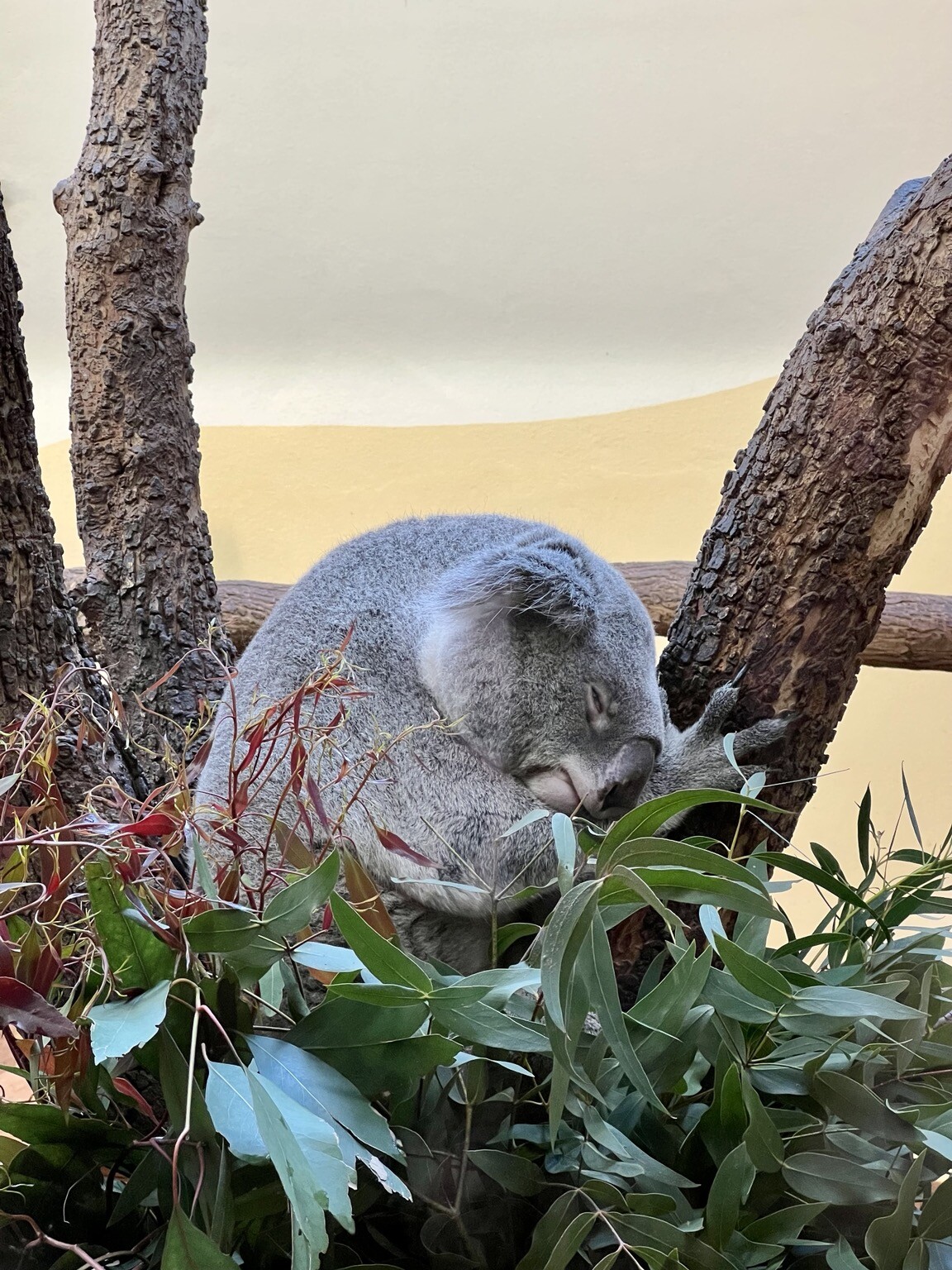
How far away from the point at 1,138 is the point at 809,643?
12.7ft

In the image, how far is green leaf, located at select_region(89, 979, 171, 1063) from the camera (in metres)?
0.61

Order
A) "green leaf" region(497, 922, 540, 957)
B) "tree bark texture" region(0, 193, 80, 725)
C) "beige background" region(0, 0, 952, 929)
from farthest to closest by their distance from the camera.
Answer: "beige background" region(0, 0, 952, 929) → "tree bark texture" region(0, 193, 80, 725) → "green leaf" region(497, 922, 540, 957)

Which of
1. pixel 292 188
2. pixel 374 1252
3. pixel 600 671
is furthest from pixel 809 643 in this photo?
pixel 292 188

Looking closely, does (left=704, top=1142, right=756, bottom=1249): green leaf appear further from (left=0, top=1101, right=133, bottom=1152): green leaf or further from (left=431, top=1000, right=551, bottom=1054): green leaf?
(left=0, top=1101, right=133, bottom=1152): green leaf

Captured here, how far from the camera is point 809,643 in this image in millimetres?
1411

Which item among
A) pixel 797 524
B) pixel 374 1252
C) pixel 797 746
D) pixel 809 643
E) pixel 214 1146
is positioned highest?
pixel 797 524

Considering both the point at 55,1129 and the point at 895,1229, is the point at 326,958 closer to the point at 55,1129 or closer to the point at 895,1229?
the point at 55,1129

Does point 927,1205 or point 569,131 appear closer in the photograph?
point 927,1205

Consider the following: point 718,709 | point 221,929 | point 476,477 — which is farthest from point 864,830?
point 476,477

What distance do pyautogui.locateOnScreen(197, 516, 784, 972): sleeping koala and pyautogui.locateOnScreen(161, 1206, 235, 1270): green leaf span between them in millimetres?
715

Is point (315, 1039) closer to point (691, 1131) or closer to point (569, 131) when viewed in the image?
point (691, 1131)

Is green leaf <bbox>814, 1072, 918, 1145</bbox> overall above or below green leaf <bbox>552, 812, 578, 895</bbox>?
below

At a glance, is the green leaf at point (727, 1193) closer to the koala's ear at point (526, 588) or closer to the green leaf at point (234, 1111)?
the green leaf at point (234, 1111)

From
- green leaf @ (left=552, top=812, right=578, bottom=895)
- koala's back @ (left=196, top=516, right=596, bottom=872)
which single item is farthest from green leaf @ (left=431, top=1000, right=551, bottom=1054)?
koala's back @ (left=196, top=516, right=596, bottom=872)
